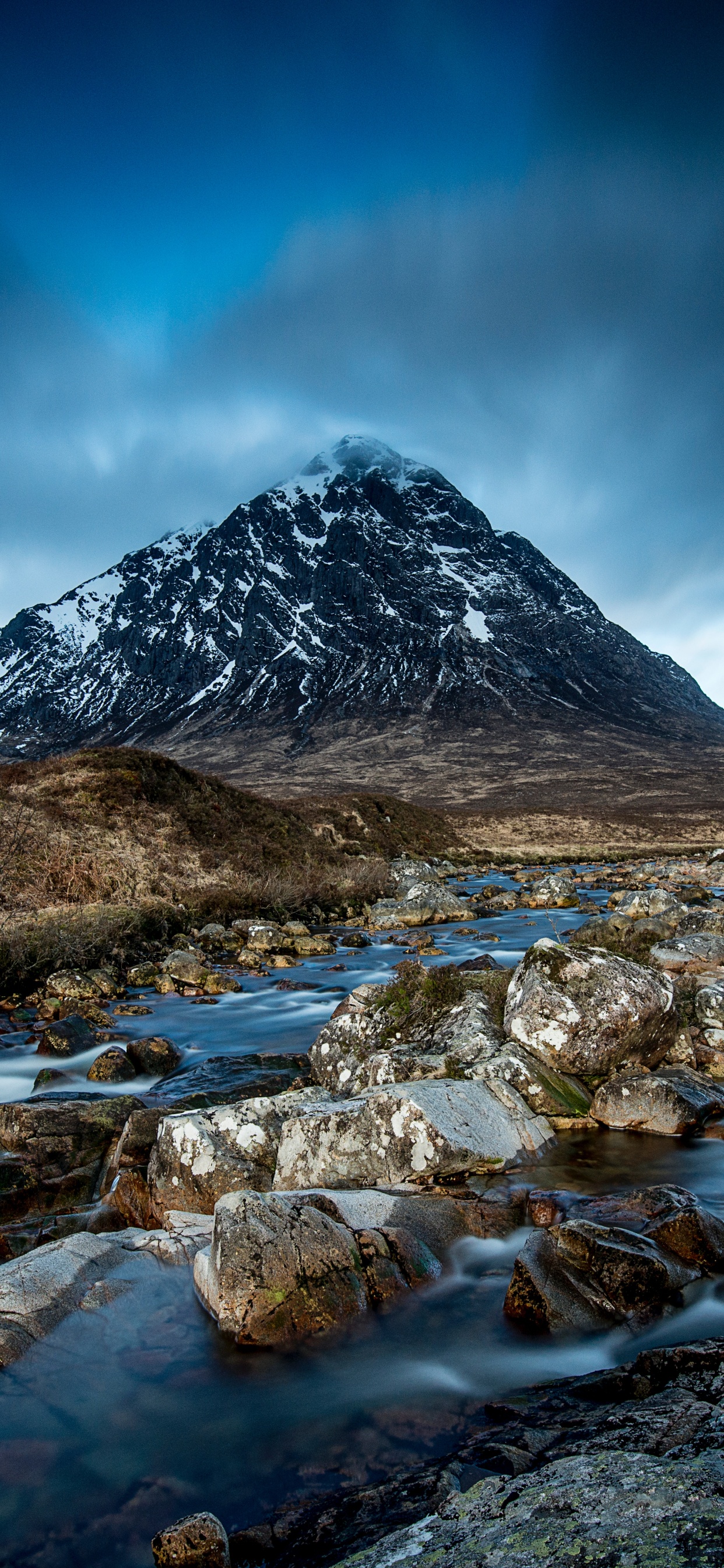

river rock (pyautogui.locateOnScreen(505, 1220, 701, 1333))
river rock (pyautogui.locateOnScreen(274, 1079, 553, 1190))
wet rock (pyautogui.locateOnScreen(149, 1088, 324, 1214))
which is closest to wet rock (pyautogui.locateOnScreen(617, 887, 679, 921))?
river rock (pyautogui.locateOnScreen(274, 1079, 553, 1190))

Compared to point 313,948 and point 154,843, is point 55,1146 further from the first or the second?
point 154,843

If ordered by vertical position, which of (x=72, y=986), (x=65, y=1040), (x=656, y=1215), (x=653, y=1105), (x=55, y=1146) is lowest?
(x=653, y=1105)

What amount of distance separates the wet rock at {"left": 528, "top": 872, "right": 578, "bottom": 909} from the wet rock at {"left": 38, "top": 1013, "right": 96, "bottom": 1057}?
68.8 ft

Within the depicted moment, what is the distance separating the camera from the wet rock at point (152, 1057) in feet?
36.6

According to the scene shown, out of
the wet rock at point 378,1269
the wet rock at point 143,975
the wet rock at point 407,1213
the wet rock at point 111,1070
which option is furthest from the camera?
the wet rock at point 143,975

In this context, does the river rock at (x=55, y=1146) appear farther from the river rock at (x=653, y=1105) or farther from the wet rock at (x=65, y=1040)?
the river rock at (x=653, y=1105)

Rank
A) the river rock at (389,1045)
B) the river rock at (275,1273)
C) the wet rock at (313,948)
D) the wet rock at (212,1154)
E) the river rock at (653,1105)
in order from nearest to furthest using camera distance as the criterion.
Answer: the river rock at (275,1273) → the wet rock at (212,1154) → the river rock at (653,1105) → the river rock at (389,1045) → the wet rock at (313,948)

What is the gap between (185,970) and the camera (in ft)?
56.3

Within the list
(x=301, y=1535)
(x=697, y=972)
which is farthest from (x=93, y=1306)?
(x=697, y=972)

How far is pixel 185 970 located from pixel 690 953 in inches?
432

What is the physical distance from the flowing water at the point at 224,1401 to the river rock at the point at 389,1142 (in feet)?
2.97

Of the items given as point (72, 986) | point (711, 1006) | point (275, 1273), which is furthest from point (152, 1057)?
point (711, 1006)

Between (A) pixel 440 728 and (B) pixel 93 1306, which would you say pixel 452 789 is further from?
(B) pixel 93 1306

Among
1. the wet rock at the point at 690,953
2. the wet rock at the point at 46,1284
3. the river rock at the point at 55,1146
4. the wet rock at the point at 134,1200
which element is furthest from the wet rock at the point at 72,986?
the wet rock at the point at 690,953
